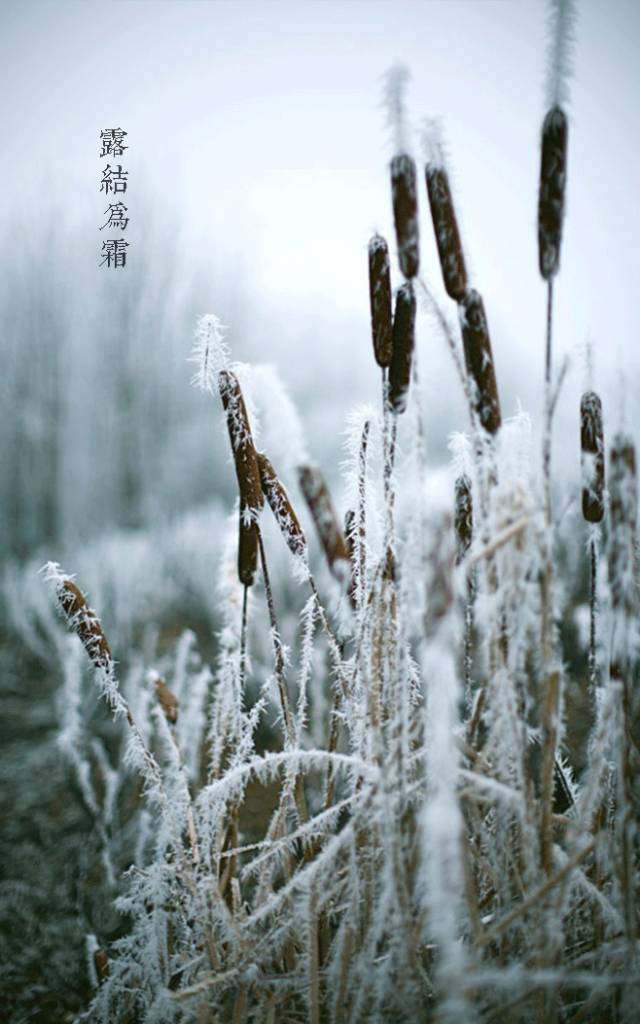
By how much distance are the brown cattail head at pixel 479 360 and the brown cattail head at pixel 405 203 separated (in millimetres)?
88

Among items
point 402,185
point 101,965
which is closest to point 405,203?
point 402,185

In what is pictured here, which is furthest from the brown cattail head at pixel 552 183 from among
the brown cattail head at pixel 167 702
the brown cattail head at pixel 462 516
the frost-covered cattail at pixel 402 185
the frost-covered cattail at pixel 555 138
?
the brown cattail head at pixel 167 702

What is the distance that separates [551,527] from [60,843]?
188cm

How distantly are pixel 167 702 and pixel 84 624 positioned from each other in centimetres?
26

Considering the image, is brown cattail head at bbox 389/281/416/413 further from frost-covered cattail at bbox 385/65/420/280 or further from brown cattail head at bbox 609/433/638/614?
brown cattail head at bbox 609/433/638/614

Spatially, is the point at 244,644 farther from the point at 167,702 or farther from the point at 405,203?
the point at 405,203

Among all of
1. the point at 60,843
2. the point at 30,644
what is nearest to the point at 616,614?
the point at 60,843

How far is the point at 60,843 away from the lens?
6.07 feet

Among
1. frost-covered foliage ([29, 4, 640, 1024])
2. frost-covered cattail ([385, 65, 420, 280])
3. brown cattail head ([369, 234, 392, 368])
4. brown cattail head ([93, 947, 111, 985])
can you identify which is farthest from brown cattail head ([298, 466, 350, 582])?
brown cattail head ([93, 947, 111, 985])

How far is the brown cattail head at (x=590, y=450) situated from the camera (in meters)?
0.74

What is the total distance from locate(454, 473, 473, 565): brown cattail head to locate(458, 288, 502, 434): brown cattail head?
24 cm

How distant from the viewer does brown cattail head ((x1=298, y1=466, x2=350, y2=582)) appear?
2.80 ft

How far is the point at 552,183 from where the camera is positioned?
1.84 ft

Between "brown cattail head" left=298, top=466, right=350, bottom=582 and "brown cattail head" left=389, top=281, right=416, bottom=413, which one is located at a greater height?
"brown cattail head" left=389, top=281, right=416, bottom=413
